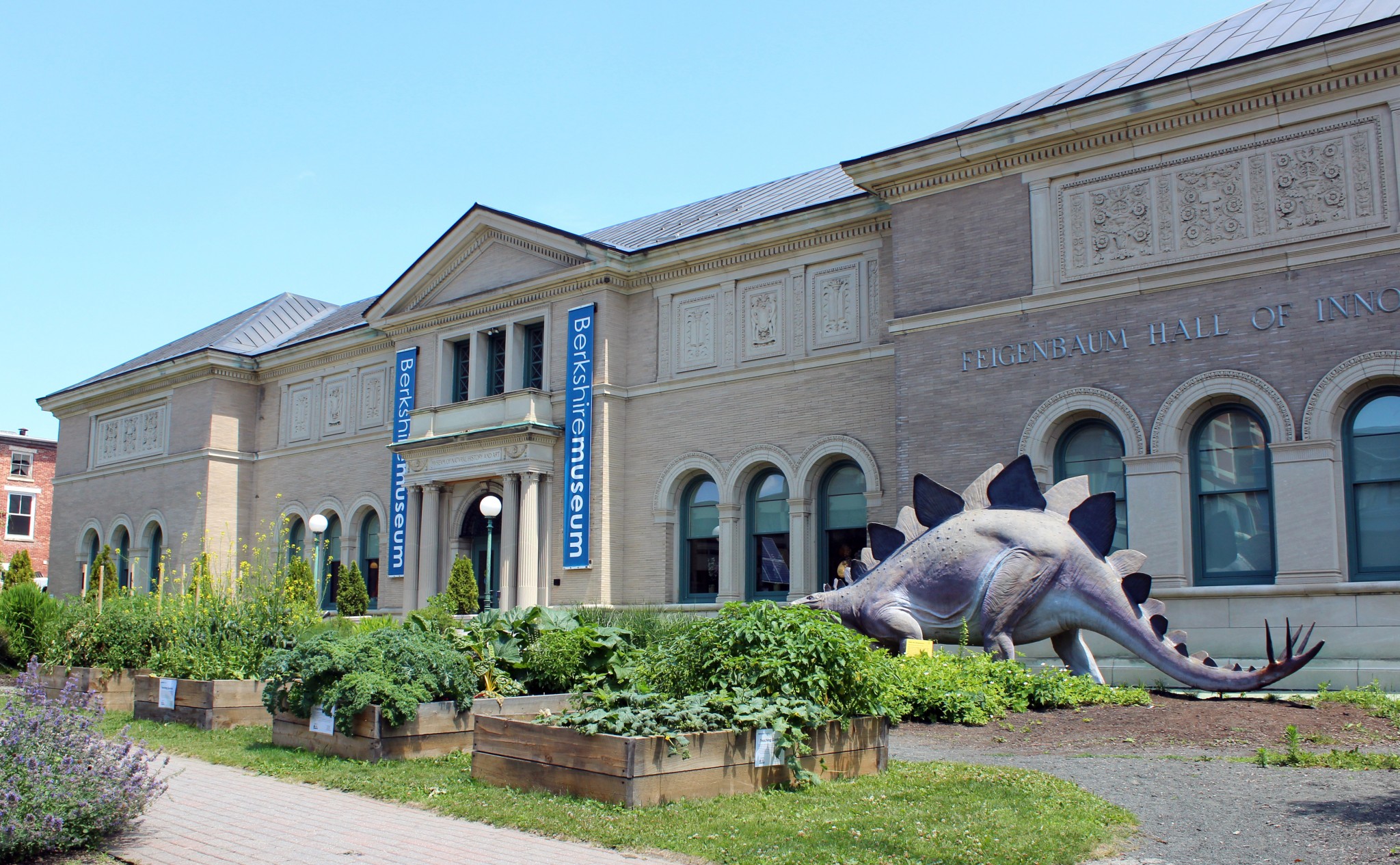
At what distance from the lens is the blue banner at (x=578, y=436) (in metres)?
27.3

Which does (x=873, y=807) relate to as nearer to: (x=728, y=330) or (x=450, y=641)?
(x=450, y=641)

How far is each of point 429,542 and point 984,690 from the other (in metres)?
19.9

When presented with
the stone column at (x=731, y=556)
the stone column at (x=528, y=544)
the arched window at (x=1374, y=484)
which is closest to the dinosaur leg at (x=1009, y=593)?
the arched window at (x=1374, y=484)

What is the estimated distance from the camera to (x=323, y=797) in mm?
8719

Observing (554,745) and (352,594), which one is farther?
(352,594)

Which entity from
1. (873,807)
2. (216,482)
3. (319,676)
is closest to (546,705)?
(319,676)

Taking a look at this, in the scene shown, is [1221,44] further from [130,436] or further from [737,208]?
[130,436]

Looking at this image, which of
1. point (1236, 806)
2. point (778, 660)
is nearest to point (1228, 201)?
point (1236, 806)

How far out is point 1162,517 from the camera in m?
18.5

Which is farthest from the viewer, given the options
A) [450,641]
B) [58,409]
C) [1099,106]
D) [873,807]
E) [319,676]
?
[58,409]

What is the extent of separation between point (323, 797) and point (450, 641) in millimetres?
2837

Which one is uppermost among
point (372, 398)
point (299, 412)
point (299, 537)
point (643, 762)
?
point (372, 398)

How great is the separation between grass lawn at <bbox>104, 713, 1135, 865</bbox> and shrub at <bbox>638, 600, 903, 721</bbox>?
0.68m

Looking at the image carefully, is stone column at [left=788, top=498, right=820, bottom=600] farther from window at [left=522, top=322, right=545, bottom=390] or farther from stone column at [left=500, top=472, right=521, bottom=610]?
window at [left=522, top=322, right=545, bottom=390]
